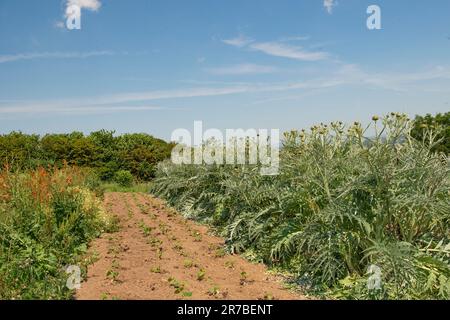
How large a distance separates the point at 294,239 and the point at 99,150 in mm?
16279

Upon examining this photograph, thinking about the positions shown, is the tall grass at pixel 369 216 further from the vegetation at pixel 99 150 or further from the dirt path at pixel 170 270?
the vegetation at pixel 99 150

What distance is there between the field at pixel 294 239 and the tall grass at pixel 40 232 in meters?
0.02

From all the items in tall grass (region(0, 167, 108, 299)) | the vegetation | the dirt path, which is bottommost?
the dirt path

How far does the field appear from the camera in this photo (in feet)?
13.6

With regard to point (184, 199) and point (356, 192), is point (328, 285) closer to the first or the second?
point (356, 192)

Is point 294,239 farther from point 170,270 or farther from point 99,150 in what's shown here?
point 99,150

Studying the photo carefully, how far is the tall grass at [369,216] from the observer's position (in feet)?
13.2

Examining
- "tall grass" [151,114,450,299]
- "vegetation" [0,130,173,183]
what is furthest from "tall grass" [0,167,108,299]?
"vegetation" [0,130,173,183]

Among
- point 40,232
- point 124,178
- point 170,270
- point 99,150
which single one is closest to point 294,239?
point 170,270

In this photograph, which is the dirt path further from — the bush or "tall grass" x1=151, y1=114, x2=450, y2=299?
the bush

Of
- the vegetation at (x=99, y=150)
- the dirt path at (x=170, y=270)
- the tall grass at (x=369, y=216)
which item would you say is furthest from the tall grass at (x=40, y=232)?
the vegetation at (x=99, y=150)

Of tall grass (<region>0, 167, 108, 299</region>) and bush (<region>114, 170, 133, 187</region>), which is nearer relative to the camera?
tall grass (<region>0, 167, 108, 299</region>)

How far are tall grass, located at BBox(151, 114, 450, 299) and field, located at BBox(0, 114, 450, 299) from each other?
15 millimetres

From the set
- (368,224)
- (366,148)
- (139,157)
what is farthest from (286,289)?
(139,157)
